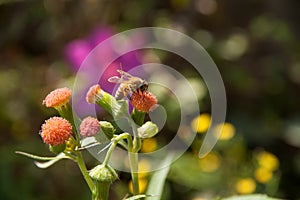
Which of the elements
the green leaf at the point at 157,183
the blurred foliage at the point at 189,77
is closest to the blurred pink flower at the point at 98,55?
the blurred foliage at the point at 189,77

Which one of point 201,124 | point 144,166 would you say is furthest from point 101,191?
point 201,124

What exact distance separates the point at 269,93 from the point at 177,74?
455 mm

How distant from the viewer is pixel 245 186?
2.01 m

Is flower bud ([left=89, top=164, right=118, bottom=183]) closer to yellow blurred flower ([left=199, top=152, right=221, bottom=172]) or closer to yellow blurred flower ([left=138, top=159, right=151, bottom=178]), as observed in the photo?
yellow blurred flower ([left=138, top=159, right=151, bottom=178])

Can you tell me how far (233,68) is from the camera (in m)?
2.83

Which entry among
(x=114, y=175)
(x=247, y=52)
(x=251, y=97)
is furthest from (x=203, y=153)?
(x=114, y=175)

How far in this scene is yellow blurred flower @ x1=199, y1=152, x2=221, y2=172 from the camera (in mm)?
2205

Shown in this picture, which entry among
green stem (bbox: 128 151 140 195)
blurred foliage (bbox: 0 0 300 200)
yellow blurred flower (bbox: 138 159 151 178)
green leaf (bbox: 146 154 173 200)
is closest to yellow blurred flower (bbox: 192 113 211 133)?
blurred foliage (bbox: 0 0 300 200)

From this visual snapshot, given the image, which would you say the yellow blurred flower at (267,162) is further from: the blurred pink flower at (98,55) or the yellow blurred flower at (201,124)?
the blurred pink flower at (98,55)

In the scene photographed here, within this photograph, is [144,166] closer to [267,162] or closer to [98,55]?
[267,162]

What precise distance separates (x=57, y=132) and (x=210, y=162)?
126cm

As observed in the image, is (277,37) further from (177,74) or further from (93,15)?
(93,15)

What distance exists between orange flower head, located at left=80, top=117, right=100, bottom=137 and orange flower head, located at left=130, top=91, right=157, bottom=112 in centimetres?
9

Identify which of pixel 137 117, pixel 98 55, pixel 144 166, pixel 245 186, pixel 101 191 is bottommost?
pixel 245 186
